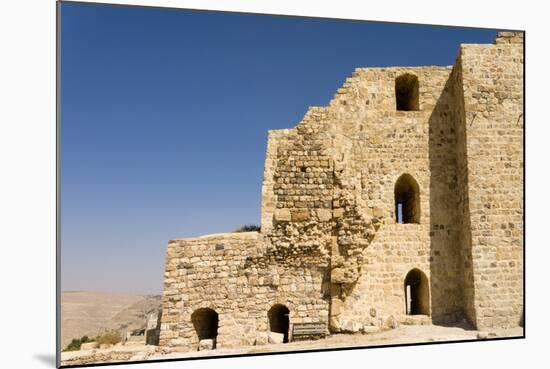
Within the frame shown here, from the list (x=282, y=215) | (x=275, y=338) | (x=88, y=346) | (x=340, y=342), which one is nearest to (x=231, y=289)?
(x=275, y=338)

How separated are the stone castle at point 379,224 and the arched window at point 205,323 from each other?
32 millimetres

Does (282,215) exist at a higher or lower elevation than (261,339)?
higher

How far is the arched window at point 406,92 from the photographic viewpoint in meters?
11.0

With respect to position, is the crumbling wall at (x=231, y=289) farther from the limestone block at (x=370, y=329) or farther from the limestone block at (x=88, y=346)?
the limestone block at (x=88, y=346)

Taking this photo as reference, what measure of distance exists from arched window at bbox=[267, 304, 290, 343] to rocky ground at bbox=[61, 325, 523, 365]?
78 cm

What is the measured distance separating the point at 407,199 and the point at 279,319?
3.94 metres

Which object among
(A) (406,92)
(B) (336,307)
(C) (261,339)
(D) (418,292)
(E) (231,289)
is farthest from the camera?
(A) (406,92)

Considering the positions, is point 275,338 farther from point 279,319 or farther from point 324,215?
point 324,215

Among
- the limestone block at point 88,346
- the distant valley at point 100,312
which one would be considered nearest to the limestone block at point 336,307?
the distant valley at point 100,312

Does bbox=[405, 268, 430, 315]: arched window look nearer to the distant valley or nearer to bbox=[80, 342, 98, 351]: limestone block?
the distant valley

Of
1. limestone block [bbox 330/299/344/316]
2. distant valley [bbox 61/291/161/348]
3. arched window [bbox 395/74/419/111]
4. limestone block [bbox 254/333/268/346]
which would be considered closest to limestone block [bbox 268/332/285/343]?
limestone block [bbox 254/333/268/346]

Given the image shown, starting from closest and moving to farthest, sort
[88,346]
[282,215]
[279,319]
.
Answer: [88,346]
[282,215]
[279,319]

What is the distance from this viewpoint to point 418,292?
420 inches

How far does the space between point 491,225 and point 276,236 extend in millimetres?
4137
